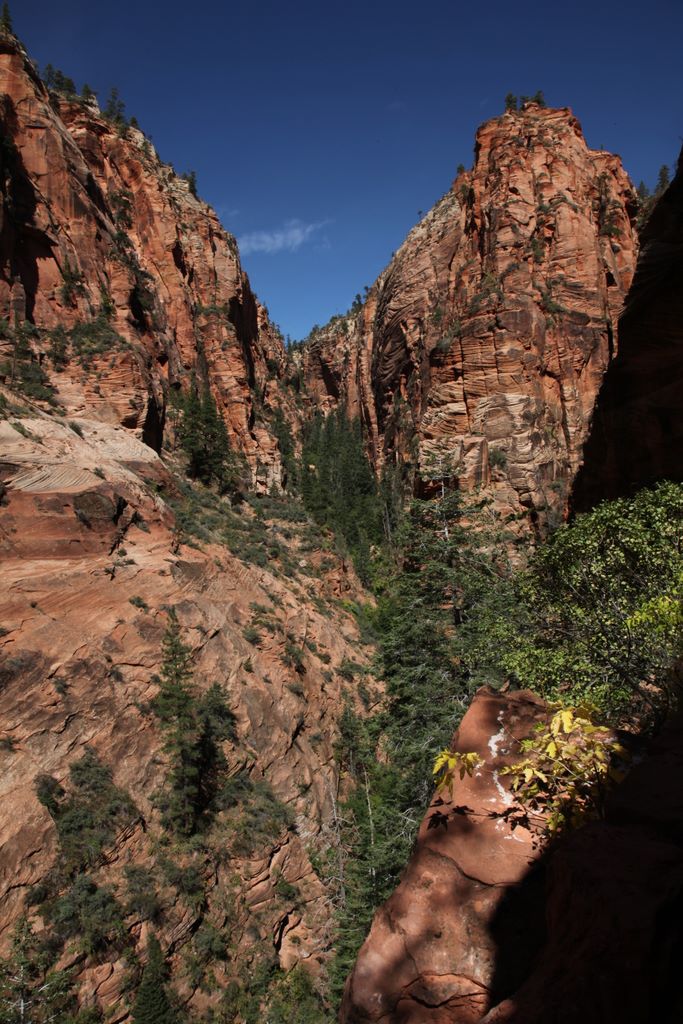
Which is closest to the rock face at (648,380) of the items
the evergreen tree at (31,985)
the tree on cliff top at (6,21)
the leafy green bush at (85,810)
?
the leafy green bush at (85,810)

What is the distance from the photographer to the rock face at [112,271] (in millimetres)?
29406

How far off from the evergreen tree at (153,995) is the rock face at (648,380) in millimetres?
21296

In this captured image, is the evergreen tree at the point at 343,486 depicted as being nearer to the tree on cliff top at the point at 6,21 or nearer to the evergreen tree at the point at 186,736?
the evergreen tree at the point at 186,736

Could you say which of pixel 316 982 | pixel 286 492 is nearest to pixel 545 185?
pixel 286 492

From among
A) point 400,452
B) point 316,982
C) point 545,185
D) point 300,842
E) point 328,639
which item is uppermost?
point 545,185

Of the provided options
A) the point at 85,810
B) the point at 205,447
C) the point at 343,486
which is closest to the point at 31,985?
the point at 85,810

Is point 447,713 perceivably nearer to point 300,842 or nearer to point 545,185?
point 300,842

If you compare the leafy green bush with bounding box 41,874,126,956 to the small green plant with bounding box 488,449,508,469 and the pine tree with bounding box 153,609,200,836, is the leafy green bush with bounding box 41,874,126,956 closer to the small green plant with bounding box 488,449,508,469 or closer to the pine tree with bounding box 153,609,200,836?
the pine tree with bounding box 153,609,200,836

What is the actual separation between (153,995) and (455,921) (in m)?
13.7

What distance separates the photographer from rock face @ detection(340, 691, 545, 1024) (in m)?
3.75

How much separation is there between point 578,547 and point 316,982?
1646 cm

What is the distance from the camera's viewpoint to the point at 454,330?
4141cm

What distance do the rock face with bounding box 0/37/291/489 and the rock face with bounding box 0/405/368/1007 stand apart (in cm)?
707

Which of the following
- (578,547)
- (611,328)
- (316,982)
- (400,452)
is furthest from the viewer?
(400,452)
